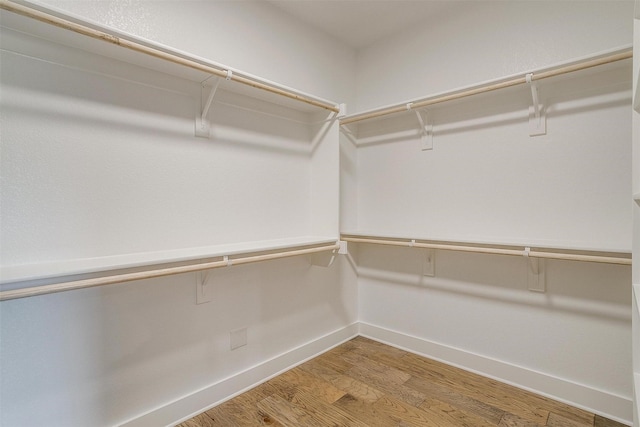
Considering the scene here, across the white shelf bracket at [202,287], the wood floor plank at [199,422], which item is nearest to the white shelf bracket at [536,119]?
the white shelf bracket at [202,287]

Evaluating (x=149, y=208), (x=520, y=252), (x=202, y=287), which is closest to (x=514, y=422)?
(x=520, y=252)

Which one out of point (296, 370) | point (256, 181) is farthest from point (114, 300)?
point (296, 370)

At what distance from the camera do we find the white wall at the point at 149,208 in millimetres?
1210

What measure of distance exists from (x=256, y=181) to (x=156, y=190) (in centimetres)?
58

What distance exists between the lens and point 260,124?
6.40ft

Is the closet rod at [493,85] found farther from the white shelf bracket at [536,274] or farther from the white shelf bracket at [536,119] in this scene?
the white shelf bracket at [536,274]

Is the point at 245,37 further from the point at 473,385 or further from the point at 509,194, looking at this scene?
the point at 473,385

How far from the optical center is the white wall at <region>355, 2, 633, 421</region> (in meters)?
1.58

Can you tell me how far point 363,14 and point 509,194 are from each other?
150 centimetres

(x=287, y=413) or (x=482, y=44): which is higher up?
(x=482, y=44)

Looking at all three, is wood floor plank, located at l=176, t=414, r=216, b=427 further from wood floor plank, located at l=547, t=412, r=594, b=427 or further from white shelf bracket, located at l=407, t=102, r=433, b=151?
white shelf bracket, located at l=407, t=102, r=433, b=151

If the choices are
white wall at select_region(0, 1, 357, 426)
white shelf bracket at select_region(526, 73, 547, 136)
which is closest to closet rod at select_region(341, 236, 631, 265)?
white wall at select_region(0, 1, 357, 426)

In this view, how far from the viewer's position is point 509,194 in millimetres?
1861

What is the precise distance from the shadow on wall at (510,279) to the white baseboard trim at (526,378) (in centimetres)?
38
